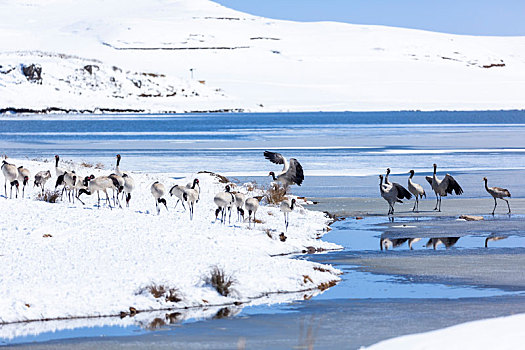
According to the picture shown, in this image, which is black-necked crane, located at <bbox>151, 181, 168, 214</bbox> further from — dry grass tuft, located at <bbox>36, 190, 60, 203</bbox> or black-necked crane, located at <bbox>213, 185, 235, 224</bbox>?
dry grass tuft, located at <bbox>36, 190, 60, 203</bbox>

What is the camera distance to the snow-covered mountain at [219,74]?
139 m

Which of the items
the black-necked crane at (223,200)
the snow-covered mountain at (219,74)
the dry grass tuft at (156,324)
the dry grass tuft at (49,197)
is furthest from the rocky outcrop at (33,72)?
the dry grass tuft at (156,324)

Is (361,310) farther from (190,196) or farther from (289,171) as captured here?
(289,171)

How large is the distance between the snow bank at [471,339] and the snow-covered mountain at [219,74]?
124 m

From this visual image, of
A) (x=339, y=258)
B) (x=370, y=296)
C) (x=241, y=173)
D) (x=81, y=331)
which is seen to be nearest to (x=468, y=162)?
(x=241, y=173)

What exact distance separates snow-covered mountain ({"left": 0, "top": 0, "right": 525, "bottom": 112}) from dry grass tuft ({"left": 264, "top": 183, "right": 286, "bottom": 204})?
10922 centimetres

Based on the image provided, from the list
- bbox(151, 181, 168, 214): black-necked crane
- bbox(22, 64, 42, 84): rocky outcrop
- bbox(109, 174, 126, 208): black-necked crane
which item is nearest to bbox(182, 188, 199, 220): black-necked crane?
bbox(151, 181, 168, 214): black-necked crane

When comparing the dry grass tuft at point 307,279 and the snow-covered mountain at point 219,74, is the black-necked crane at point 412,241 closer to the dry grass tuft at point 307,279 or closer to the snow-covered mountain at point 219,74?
the dry grass tuft at point 307,279

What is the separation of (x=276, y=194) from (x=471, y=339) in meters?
14.6

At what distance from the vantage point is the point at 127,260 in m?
14.1

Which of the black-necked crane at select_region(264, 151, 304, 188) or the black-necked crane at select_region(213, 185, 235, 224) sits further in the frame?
the black-necked crane at select_region(264, 151, 304, 188)

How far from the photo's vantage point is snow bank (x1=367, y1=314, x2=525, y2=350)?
888 centimetres

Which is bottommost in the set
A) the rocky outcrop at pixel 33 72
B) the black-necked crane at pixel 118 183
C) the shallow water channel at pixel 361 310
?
the shallow water channel at pixel 361 310

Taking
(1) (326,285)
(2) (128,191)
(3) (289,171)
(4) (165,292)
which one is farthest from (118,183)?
(4) (165,292)
